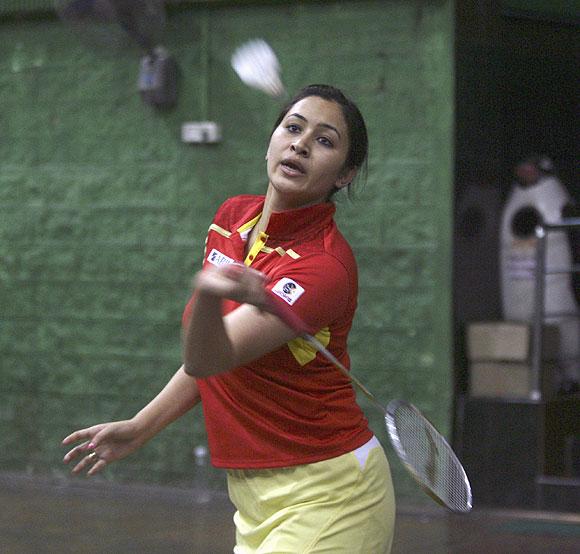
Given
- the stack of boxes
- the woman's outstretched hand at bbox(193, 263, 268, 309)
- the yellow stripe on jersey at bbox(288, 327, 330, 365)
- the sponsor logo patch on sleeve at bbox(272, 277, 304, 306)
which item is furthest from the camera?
the stack of boxes

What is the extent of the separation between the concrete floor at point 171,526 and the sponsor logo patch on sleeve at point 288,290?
4.14m

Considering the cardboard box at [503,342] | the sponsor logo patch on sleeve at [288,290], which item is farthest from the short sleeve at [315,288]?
the cardboard box at [503,342]

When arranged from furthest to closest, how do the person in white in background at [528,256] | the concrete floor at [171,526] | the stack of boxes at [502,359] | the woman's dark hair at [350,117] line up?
the person in white in background at [528,256], the stack of boxes at [502,359], the concrete floor at [171,526], the woman's dark hair at [350,117]

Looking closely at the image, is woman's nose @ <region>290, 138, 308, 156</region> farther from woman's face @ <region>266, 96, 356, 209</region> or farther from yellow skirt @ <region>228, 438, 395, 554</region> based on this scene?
yellow skirt @ <region>228, 438, 395, 554</region>

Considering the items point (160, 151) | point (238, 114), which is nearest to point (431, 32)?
point (238, 114)

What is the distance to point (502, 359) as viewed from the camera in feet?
27.1

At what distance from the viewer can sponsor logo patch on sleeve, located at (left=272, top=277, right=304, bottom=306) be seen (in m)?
3.45

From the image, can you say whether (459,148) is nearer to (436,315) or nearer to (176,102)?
(436,315)

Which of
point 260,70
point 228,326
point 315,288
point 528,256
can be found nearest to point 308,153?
point 315,288

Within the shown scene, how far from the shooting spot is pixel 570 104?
9.39 metres

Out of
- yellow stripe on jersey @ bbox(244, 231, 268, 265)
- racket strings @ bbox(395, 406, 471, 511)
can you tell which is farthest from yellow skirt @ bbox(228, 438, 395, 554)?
yellow stripe on jersey @ bbox(244, 231, 268, 265)

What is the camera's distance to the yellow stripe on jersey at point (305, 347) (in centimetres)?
356

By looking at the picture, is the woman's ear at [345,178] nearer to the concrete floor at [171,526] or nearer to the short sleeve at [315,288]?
the short sleeve at [315,288]

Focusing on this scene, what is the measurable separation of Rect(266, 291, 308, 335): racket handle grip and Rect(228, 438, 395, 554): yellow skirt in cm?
43
